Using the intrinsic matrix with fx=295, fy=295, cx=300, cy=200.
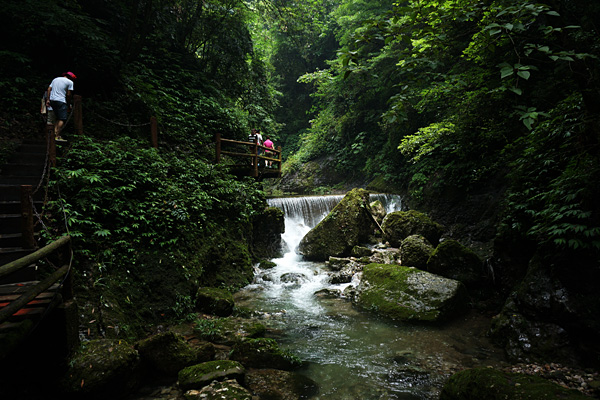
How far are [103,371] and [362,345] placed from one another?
421 centimetres

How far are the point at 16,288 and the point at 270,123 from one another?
48.9 feet

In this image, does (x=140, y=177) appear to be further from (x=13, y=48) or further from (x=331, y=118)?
(x=331, y=118)

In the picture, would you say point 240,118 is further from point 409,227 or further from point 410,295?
point 410,295

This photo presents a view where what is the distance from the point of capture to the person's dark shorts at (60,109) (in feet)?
24.3

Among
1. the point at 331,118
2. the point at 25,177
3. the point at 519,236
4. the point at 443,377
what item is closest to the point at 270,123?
the point at 331,118

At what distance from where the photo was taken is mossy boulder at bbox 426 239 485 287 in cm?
754

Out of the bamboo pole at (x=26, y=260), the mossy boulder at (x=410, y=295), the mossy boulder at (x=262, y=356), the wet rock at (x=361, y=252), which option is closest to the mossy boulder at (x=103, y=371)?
the bamboo pole at (x=26, y=260)

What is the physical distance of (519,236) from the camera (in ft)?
20.2

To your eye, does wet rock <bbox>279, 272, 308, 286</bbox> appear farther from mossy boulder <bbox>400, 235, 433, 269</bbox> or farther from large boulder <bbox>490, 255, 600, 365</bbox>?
large boulder <bbox>490, 255, 600, 365</bbox>

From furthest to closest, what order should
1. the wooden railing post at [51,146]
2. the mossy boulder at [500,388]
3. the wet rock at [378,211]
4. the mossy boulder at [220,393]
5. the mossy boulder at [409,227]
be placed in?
the wet rock at [378,211] → the mossy boulder at [409,227] → the wooden railing post at [51,146] → the mossy boulder at [220,393] → the mossy boulder at [500,388]

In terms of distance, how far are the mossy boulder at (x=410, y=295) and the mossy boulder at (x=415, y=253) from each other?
1.42 m

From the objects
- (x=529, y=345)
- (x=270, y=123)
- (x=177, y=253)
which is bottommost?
(x=529, y=345)

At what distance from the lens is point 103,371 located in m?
3.61

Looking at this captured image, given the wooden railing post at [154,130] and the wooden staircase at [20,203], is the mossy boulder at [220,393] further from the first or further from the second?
the wooden railing post at [154,130]
